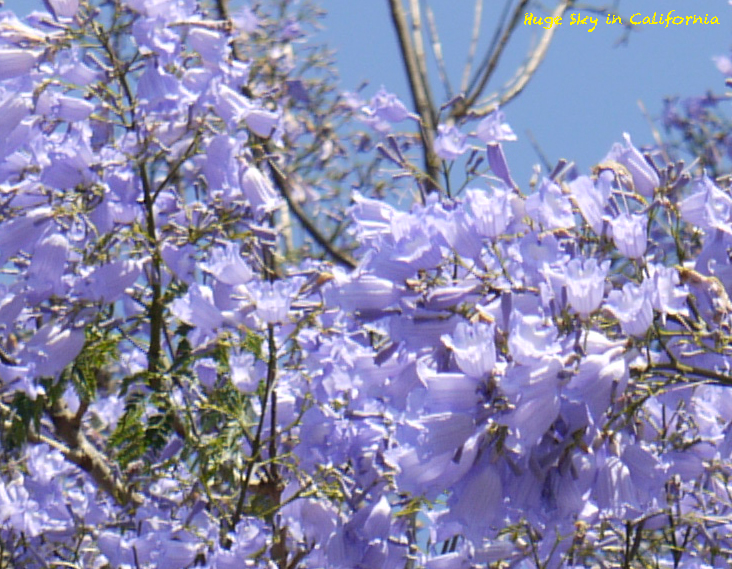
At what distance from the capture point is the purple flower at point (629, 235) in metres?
2.12

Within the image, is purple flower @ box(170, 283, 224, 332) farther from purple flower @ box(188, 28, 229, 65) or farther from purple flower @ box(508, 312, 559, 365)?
purple flower @ box(508, 312, 559, 365)

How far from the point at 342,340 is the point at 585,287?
1.09 meters

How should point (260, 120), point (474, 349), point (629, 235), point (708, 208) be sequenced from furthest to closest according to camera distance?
point (260, 120) → point (708, 208) → point (629, 235) → point (474, 349)

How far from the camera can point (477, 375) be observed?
1886mm

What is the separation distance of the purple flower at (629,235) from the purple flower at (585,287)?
0.57 ft

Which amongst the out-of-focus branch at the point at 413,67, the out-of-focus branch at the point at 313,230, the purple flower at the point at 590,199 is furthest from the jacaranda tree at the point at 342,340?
the out-of-focus branch at the point at 413,67

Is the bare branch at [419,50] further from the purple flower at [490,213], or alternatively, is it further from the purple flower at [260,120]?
the purple flower at [490,213]

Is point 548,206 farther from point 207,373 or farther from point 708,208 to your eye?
point 207,373

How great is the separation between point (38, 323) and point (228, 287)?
2.55ft

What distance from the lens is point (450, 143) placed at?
9.41 ft

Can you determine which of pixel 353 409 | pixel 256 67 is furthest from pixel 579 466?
pixel 256 67

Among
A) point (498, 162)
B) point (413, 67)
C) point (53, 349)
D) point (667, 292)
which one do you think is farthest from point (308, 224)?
point (667, 292)

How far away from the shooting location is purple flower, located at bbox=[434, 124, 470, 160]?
2.86 metres

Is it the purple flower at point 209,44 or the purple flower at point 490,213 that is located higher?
the purple flower at point 209,44
